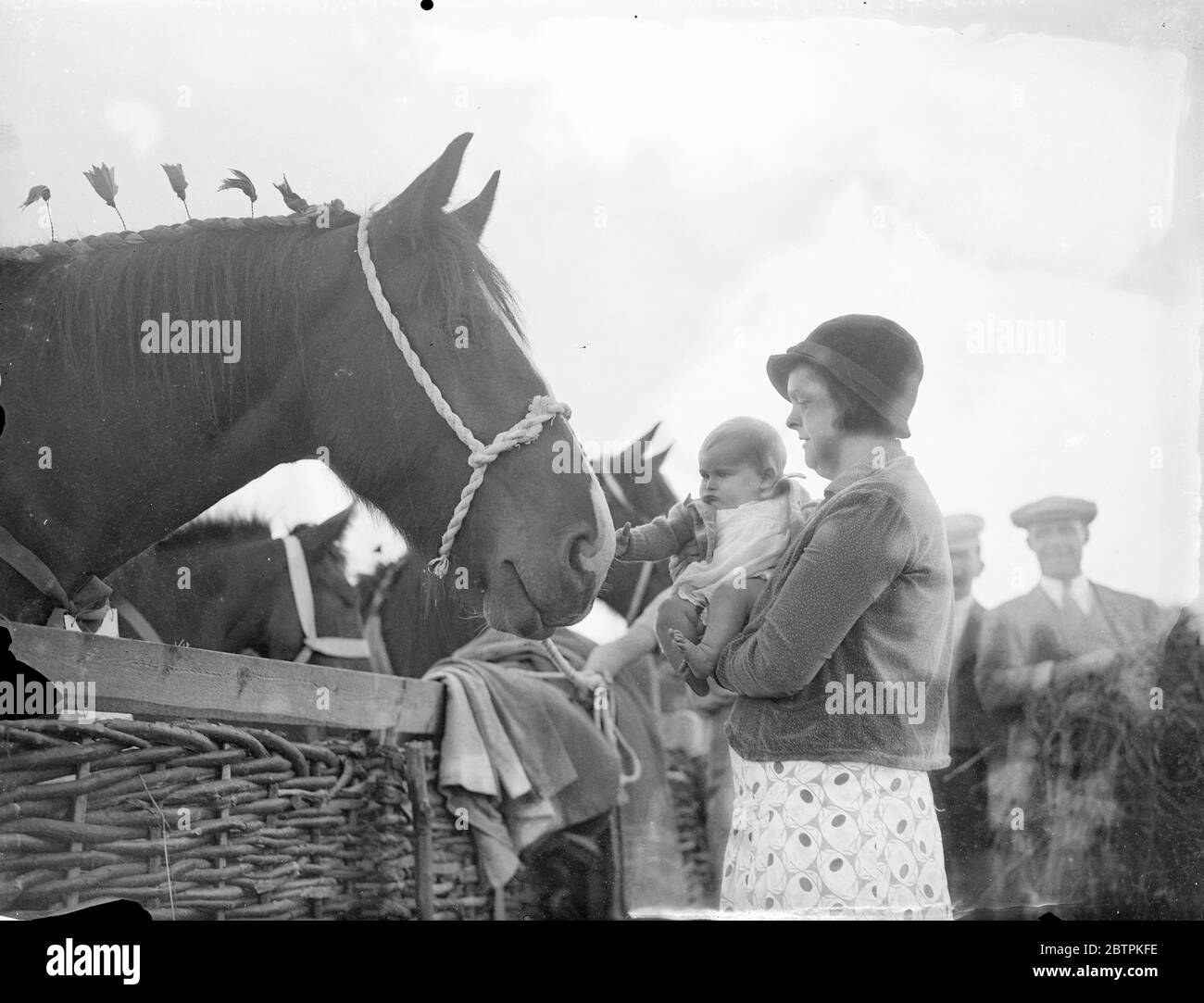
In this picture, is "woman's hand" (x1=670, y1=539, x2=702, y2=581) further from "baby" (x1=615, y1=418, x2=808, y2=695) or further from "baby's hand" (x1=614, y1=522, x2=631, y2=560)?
"baby's hand" (x1=614, y1=522, x2=631, y2=560)

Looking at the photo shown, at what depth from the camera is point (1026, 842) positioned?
239cm

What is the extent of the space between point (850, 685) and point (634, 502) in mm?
709

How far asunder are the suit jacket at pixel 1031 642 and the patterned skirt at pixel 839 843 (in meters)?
0.39

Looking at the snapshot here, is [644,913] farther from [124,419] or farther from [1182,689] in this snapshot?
[124,419]

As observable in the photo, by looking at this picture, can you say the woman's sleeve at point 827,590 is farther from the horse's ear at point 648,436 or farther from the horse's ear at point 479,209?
the horse's ear at point 479,209

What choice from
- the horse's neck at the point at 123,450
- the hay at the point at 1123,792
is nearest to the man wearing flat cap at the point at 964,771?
the hay at the point at 1123,792

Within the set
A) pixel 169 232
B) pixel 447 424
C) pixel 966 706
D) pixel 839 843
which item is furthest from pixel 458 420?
pixel 966 706

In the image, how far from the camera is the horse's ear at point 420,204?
2.07 metres

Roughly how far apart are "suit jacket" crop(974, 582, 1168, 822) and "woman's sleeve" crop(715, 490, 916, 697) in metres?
A: 0.50

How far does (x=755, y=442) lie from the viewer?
7.53 feet

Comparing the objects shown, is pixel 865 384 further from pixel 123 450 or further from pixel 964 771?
pixel 123 450

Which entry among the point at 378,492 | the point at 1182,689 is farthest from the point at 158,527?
the point at 1182,689

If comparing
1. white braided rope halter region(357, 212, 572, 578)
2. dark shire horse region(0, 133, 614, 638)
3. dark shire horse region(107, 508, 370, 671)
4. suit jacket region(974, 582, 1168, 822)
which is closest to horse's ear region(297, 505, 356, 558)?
dark shire horse region(107, 508, 370, 671)

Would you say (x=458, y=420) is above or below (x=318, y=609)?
above
